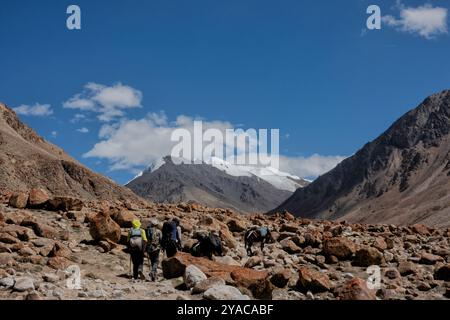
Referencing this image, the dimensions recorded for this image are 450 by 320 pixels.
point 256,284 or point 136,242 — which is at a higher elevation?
point 136,242

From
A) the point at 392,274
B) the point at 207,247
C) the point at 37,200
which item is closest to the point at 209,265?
the point at 207,247

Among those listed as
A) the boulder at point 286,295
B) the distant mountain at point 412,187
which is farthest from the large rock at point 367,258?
the distant mountain at point 412,187

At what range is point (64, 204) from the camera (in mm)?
22547

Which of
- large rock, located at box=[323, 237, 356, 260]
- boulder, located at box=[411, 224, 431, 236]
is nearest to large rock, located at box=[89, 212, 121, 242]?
large rock, located at box=[323, 237, 356, 260]

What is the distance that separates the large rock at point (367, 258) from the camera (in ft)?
64.0

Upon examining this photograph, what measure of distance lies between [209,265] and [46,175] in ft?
237

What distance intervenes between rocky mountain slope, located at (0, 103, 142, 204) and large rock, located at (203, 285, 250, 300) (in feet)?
213

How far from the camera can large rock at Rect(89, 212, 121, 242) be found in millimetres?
18500

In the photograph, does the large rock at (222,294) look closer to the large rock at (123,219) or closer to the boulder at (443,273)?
the boulder at (443,273)

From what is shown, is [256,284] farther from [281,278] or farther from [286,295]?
[281,278]

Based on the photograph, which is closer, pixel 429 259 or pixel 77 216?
pixel 429 259
